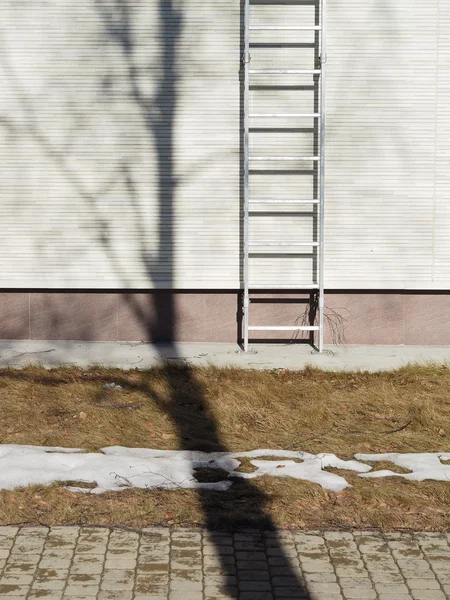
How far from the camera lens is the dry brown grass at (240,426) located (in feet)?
17.9

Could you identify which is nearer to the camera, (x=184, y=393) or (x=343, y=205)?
(x=184, y=393)

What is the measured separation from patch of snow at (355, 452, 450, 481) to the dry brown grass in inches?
5.1

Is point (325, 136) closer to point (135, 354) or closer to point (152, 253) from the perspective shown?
point (152, 253)

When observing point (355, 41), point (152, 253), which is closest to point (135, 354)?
point (152, 253)

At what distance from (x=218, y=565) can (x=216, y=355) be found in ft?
18.4

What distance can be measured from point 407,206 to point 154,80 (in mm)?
3464

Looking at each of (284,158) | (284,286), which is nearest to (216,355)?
(284,286)

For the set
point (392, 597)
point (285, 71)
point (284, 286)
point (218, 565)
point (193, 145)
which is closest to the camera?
point (392, 597)

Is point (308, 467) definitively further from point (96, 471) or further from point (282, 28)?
point (282, 28)

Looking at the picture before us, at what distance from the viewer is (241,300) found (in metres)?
10.9

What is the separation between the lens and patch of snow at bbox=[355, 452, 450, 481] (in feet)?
20.2

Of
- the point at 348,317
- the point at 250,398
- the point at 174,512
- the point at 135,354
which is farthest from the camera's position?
the point at 348,317

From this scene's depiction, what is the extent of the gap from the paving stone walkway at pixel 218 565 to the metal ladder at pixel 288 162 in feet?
17.5

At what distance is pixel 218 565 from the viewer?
4.77 m
